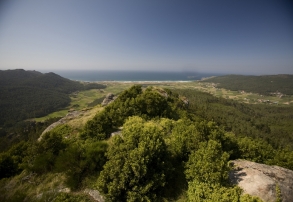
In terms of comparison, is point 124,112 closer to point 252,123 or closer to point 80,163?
point 80,163

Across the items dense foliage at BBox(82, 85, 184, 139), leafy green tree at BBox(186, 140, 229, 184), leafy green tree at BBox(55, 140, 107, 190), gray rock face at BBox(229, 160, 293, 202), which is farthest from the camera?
dense foliage at BBox(82, 85, 184, 139)

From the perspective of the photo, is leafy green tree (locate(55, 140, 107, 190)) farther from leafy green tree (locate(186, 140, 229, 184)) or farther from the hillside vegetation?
leafy green tree (locate(186, 140, 229, 184))

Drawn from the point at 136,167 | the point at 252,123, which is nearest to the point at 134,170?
the point at 136,167

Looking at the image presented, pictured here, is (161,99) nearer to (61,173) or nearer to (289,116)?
(61,173)

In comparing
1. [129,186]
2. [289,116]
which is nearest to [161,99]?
[129,186]

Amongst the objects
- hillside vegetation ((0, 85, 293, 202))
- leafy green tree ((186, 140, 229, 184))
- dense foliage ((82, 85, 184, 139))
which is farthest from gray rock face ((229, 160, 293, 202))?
dense foliage ((82, 85, 184, 139))

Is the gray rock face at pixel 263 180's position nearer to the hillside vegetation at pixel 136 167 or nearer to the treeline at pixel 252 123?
the hillside vegetation at pixel 136 167

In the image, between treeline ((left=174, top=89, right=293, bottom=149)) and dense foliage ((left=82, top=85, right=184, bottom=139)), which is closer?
dense foliage ((left=82, top=85, right=184, bottom=139))
